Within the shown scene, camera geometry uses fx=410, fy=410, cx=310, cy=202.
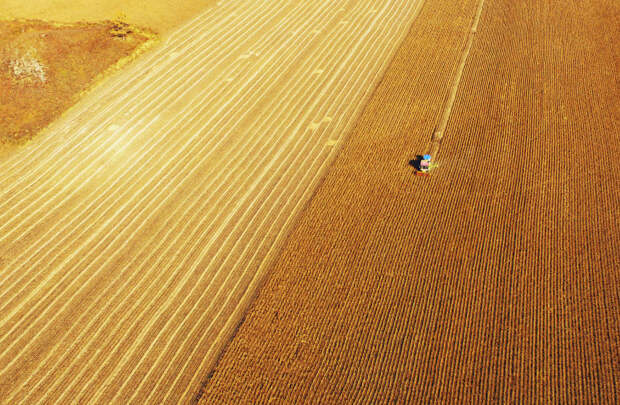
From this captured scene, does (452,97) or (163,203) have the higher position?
(452,97)

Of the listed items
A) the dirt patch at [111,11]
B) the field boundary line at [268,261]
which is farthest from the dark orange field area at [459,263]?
the dirt patch at [111,11]

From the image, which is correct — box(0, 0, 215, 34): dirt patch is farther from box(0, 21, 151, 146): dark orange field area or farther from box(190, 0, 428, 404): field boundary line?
box(190, 0, 428, 404): field boundary line

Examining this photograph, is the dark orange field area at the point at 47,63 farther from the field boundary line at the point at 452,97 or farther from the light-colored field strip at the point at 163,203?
the field boundary line at the point at 452,97

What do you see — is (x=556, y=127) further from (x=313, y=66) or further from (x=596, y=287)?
(x=313, y=66)

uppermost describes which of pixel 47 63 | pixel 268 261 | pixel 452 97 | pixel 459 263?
pixel 452 97

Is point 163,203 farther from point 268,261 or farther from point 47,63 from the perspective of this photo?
point 47,63

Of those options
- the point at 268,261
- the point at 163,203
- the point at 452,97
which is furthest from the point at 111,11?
the point at 268,261

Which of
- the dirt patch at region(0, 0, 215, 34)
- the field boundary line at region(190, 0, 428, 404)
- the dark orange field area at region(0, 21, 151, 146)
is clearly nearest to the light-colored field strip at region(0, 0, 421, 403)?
the field boundary line at region(190, 0, 428, 404)

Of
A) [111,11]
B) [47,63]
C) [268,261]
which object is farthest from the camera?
[111,11]
